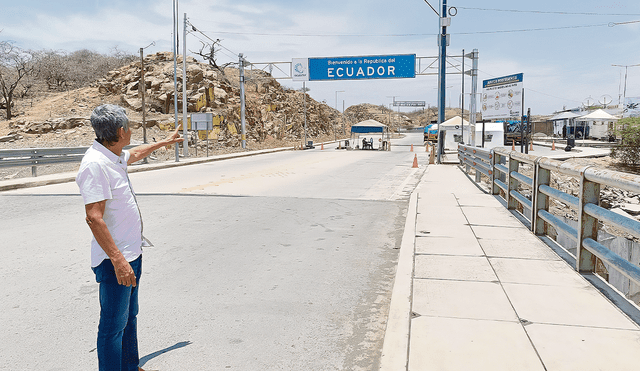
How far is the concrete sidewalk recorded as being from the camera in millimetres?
3293

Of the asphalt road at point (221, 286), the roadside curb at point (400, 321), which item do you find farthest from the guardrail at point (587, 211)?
the asphalt road at point (221, 286)

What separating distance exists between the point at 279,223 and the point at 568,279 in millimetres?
4975

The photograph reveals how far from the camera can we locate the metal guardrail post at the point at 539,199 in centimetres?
711

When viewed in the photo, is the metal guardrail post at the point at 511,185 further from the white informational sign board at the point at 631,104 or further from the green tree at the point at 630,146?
the white informational sign board at the point at 631,104

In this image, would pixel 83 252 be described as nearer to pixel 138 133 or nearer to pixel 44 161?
pixel 44 161

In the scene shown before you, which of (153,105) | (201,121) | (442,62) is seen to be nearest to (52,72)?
(153,105)

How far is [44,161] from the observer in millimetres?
18891

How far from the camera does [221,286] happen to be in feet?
17.2

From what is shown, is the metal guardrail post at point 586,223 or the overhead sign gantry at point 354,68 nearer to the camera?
the metal guardrail post at point 586,223

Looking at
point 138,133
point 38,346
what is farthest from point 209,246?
point 138,133

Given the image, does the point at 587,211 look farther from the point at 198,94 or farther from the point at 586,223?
the point at 198,94

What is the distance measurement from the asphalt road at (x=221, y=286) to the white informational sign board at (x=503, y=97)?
76.4 feet

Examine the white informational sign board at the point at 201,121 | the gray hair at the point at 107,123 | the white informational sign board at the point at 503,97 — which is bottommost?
the gray hair at the point at 107,123

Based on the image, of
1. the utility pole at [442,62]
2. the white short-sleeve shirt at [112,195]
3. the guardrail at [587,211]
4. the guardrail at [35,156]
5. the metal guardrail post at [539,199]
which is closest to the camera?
the white short-sleeve shirt at [112,195]
